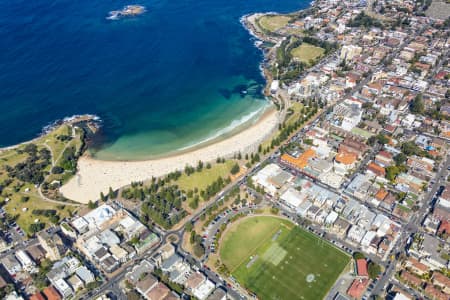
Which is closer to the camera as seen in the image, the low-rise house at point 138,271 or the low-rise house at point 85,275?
the low-rise house at point 85,275

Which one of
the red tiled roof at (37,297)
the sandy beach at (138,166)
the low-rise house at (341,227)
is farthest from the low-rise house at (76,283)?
the low-rise house at (341,227)

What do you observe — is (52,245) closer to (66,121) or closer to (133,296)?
(133,296)

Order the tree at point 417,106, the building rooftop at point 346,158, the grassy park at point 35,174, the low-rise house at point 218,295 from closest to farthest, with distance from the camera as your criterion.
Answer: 1. the low-rise house at point 218,295
2. the grassy park at point 35,174
3. the building rooftop at point 346,158
4. the tree at point 417,106

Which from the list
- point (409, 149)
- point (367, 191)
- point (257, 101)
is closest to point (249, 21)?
point (257, 101)

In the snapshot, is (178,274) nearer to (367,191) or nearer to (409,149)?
(367,191)

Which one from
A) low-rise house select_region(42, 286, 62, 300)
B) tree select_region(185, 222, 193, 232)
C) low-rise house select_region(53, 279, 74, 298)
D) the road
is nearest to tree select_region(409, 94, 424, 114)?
the road

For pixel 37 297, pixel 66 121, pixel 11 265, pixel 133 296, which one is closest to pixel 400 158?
pixel 133 296

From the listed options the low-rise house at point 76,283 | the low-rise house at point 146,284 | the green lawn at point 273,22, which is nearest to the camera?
the low-rise house at point 146,284

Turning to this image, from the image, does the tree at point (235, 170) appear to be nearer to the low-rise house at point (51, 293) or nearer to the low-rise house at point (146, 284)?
the low-rise house at point (146, 284)
